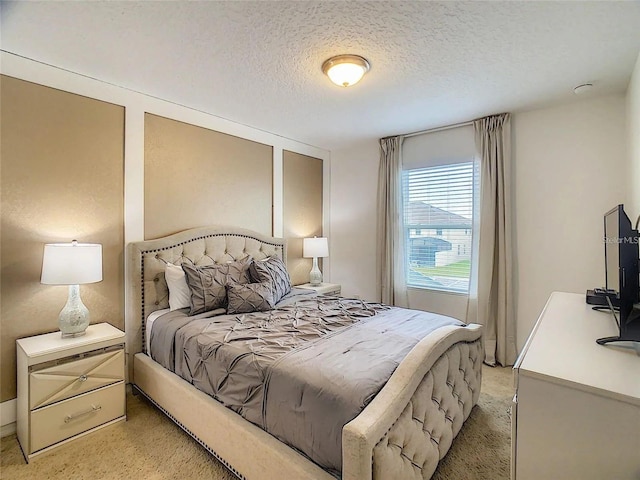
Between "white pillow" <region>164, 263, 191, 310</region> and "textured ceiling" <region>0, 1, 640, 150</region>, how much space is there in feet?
5.33

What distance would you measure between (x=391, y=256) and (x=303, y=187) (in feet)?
5.23

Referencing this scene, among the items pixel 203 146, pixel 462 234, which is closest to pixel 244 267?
pixel 203 146

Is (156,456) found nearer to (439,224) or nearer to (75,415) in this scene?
(75,415)

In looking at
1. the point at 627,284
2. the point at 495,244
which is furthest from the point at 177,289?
the point at 495,244

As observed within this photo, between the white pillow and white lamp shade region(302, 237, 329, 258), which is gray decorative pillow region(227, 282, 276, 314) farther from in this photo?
white lamp shade region(302, 237, 329, 258)

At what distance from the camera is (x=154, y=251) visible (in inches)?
110

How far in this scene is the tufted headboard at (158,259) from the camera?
2.66 m

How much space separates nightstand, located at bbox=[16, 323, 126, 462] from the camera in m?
1.91

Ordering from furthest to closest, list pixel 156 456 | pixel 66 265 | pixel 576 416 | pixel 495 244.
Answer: pixel 495 244 < pixel 66 265 < pixel 156 456 < pixel 576 416

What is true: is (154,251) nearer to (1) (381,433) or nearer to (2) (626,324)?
(1) (381,433)

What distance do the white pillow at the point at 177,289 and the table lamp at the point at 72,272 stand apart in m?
0.61

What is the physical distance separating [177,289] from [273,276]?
86 cm

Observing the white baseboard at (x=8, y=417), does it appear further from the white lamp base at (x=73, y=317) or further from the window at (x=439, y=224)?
the window at (x=439, y=224)

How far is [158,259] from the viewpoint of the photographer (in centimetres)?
281
